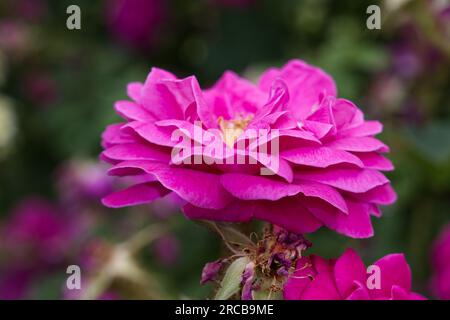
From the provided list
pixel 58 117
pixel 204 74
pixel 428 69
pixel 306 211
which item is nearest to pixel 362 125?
pixel 306 211

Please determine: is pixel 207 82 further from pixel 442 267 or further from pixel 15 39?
pixel 442 267

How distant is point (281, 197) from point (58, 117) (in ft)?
3.71

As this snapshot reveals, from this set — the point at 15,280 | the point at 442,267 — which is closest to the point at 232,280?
the point at 442,267

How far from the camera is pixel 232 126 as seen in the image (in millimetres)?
552

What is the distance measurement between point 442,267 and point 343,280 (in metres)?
0.34

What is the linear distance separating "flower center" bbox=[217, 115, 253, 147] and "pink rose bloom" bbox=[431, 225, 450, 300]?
26cm

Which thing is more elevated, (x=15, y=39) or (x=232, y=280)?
(x=15, y=39)

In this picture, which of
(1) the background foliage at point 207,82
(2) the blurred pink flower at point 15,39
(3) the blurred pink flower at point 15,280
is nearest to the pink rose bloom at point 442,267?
(1) the background foliage at point 207,82

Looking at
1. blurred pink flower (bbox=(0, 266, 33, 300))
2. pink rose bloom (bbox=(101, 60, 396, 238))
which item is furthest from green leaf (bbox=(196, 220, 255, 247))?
blurred pink flower (bbox=(0, 266, 33, 300))

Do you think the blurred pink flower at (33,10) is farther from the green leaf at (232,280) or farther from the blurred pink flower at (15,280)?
the green leaf at (232,280)

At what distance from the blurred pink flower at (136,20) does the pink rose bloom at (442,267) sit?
803 millimetres

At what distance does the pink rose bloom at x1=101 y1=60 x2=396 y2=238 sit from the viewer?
1.41 feet

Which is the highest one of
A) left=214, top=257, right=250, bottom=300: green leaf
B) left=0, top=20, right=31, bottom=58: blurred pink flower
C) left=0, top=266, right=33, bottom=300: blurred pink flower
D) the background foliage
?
left=0, top=20, right=31, bottom=58: blurred pink flower

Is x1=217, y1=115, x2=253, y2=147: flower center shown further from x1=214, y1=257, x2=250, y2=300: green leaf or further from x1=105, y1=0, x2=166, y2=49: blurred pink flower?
x1=105, y1=0, x2=166, y2=49: blurred pink flower
